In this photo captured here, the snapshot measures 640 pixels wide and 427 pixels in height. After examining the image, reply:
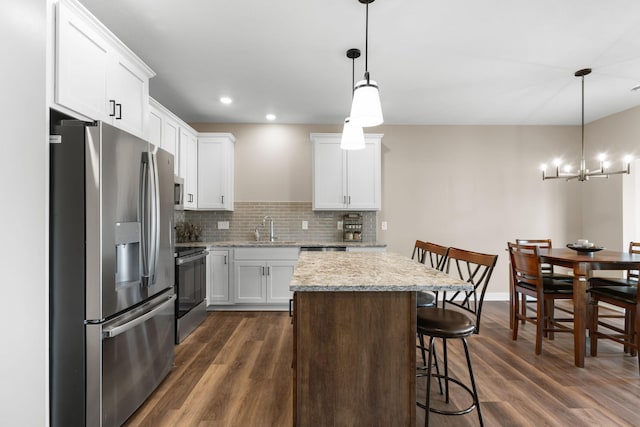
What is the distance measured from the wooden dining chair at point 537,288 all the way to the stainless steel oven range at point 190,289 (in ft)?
10.5

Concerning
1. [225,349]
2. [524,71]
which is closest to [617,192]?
[524,71]

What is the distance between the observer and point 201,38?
247 cm

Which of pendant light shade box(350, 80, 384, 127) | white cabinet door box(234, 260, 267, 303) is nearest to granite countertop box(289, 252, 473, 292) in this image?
pendant light shade box(350, 80, 384, 127)

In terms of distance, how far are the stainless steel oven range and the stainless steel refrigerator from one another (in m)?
1.22

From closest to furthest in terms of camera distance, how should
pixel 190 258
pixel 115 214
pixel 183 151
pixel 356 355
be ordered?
pixel 356 355 → pixel 115 214 → pixel 190 258 → pixel 183 151

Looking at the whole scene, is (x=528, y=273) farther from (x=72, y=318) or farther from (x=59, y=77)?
(x=59, y=77)

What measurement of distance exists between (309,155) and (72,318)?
3497 millimetres

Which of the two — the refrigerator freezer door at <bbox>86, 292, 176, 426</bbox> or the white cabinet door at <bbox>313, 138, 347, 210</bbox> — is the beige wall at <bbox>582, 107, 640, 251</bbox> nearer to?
the white cabinet door at <bbox>313, 138, 347, 210</bbox>

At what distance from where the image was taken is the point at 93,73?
1906mm

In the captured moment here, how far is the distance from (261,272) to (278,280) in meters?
0.24

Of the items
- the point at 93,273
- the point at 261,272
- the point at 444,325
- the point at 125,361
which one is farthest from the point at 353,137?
the point at 261,272

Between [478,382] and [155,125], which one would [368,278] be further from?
[155,125]

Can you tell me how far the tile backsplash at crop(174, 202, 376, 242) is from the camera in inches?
180

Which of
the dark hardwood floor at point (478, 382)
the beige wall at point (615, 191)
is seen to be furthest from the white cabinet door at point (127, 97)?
the beige wall at point (615, 191)
